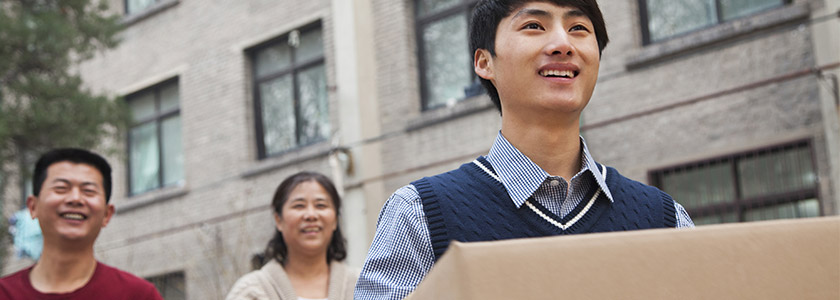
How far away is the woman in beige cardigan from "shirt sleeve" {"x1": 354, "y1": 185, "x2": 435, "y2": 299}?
2921 mm

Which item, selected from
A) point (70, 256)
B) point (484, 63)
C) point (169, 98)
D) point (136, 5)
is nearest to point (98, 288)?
point (70, 256)

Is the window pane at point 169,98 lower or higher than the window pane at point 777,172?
higher

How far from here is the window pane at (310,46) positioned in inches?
508

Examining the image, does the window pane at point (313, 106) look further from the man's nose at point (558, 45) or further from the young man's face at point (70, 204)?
the man's nose at point (558, 45)

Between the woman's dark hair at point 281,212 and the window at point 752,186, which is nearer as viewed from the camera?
the woman's dark hair at point 281,212

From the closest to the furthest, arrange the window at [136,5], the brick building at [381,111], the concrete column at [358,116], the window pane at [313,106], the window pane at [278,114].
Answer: the brick building at [381,111] → the concrete column at [358,116] → the window pane at [313,106] → the window pane at [278,114] → the window at [136,5]

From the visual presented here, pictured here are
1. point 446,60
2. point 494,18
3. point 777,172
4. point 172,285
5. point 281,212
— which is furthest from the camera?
point 172,285

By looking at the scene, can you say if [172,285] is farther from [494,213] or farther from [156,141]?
[494,213]

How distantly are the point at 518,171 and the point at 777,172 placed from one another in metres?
7.48

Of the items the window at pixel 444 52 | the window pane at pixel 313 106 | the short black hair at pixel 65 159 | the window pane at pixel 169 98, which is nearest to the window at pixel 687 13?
the window at pixel 444 52

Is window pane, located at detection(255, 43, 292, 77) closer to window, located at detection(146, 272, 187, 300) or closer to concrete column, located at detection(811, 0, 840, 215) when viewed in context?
window, located at detection(146, 272, 187, 300)

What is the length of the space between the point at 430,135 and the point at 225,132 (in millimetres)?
3366

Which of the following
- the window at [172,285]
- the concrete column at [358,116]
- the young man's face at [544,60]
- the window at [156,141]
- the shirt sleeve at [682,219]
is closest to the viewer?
the young man's face at [544,60]

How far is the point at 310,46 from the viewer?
511 inches
